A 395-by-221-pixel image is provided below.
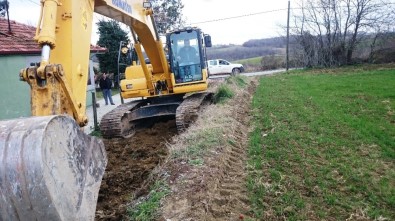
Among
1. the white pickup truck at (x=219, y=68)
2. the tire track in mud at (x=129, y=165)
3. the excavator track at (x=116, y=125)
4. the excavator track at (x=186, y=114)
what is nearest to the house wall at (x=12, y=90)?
the excavator track at (x=116, y=125)

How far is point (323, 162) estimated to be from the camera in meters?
5.86

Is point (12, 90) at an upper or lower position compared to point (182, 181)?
upper

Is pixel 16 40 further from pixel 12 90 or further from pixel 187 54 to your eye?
pixel 187 54

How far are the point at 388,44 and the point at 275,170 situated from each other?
2728 cm

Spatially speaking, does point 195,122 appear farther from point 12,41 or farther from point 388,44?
point 388,44

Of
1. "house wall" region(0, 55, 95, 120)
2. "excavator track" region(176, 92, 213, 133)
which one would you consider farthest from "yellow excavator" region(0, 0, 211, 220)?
"house wall" region(0, 55, 95, 120)

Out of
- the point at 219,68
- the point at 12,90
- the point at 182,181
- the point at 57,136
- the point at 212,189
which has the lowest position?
the point at 212,189

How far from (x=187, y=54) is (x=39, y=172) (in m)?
7.19

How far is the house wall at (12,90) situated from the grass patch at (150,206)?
9.01 m

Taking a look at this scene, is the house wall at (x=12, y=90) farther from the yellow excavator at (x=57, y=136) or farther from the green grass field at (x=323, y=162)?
the green grass field at (x=323, y=162)

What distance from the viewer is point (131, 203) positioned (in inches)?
176

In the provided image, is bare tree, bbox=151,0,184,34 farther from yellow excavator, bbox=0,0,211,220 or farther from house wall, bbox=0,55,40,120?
yellow excavator, bbox=0,0,211,220

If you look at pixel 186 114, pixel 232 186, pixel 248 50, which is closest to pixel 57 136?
pixel 232 186

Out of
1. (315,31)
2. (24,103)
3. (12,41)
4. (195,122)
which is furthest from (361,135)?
(315,31)
